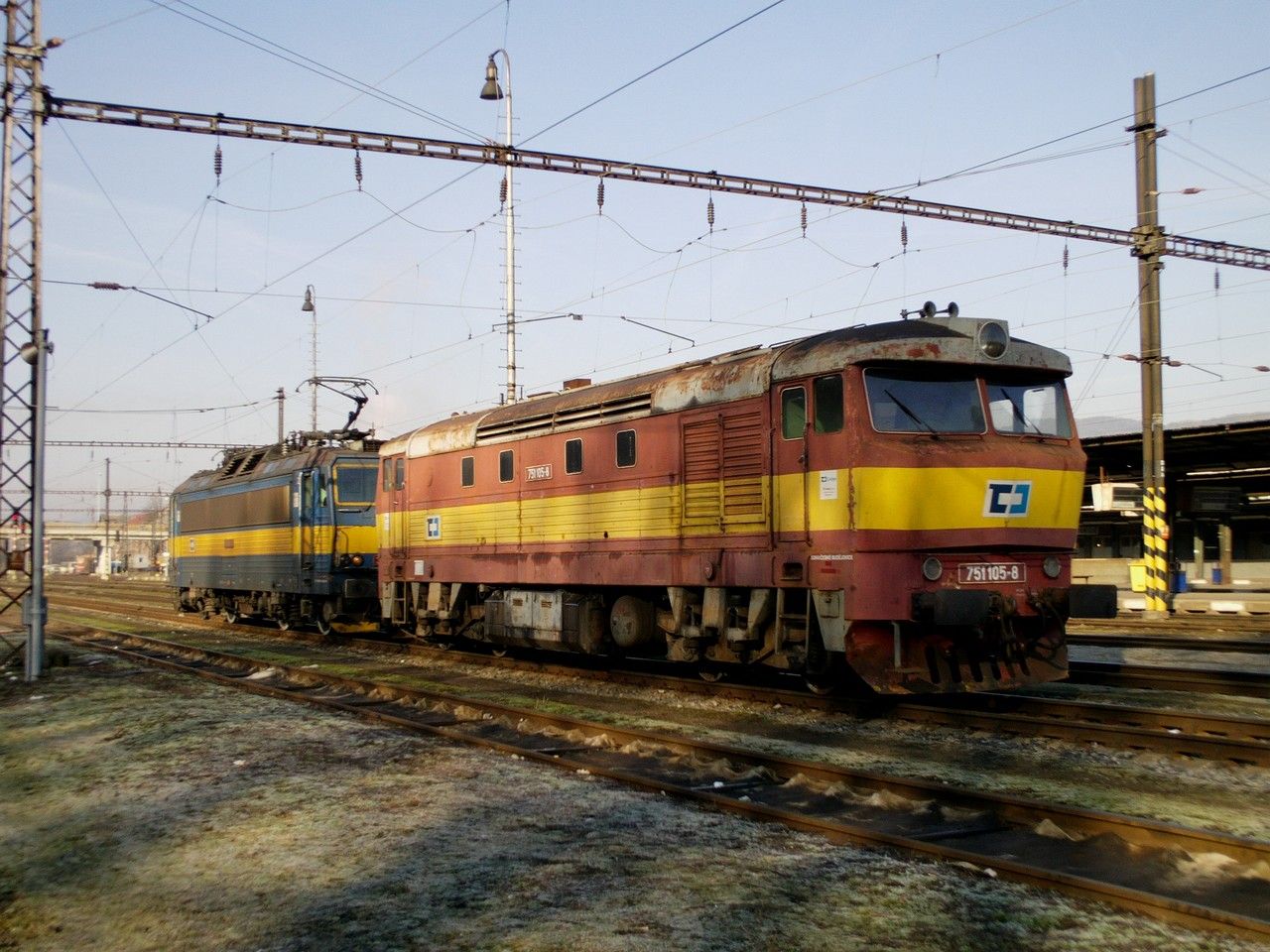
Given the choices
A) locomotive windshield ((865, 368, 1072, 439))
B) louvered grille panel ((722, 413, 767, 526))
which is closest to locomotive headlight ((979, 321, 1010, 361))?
locomotive windshield ((865, 368, 1072, 439))

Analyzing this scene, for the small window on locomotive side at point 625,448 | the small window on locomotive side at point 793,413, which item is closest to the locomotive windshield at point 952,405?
the small window on locomotive side at point 793,413

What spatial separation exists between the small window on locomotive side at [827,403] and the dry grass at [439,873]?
4785mm

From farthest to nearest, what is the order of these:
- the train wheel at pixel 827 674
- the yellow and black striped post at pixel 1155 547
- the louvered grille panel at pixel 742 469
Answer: the yellow and black striped post at pixel 1155 547, the louvered grille panel at pixel 742 469, the train wheel at pixel 827 674

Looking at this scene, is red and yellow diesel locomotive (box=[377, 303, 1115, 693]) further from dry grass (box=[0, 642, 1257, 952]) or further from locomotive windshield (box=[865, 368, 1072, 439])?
dry grass (box=[0, 642, 1257, 952])

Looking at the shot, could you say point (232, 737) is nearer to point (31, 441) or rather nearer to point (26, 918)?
point (26, 918)

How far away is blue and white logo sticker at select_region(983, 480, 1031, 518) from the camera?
1150 cm

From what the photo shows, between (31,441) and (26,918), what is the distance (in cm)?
1280

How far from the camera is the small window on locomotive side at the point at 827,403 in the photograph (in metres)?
11.8

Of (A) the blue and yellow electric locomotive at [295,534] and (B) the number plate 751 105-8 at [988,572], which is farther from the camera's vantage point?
(A) the blue and yellow electric locomotive at [295,534]

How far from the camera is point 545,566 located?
55.5 feet

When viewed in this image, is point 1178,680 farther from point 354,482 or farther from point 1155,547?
point 354,482

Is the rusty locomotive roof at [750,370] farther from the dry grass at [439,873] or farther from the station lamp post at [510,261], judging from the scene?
the station lamp post at [510,261]

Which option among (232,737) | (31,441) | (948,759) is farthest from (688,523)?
(31,441)

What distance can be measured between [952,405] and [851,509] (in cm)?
167
